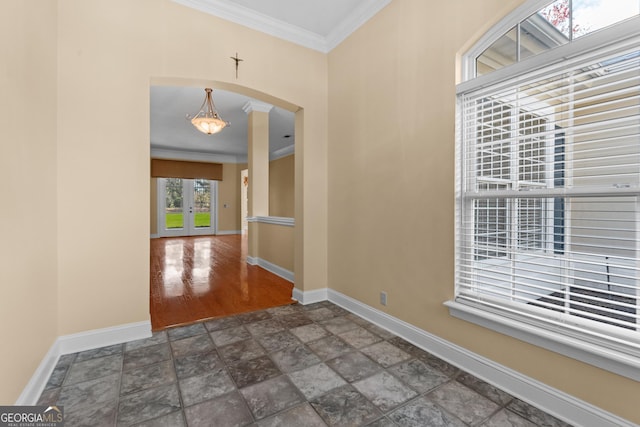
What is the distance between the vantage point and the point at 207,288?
3.81m

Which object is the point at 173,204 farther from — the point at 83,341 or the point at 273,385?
the point at 273,385

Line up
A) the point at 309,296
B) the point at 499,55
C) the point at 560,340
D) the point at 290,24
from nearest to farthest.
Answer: the point at 560,340 → the point at 499,55 → the point at 290,24 → the point at 309,296

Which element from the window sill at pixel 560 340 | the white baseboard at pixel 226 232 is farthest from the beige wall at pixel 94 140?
the white baseboard at pixel 226 232

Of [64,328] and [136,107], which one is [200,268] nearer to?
[64,328]

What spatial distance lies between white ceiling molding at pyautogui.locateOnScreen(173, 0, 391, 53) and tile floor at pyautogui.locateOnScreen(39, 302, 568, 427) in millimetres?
2899

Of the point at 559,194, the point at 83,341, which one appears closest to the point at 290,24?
the point at 559,194

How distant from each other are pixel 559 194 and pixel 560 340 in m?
0.75

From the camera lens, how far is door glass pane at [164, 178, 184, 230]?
966 cm

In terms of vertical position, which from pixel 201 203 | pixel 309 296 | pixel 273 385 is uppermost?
pixel 201 203

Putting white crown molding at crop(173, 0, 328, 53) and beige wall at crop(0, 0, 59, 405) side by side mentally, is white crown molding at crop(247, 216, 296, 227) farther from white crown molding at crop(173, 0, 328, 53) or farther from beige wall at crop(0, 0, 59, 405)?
beige wall at crop(0, 0, 59, 405)

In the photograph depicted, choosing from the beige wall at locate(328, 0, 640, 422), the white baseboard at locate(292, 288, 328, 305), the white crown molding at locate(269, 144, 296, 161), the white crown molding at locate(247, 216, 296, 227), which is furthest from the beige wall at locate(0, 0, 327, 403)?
the white crown molding at locate(269, 144, 296, 161)

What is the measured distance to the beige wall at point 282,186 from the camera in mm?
8867

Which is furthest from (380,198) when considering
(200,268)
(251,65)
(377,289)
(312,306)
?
(200,268)

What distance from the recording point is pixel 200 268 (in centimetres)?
499
